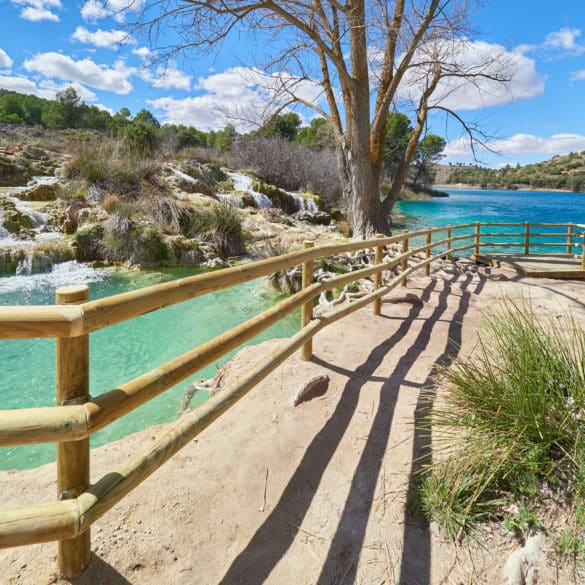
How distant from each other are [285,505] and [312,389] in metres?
1.13

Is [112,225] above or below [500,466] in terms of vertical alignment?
above

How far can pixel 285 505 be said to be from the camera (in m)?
2.22

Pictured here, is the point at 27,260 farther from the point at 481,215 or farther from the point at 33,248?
the point at 481,215

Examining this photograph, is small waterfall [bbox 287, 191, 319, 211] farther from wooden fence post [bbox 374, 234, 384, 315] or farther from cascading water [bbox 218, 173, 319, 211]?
wooden fence post [bbox 374, 234, 384, 315]

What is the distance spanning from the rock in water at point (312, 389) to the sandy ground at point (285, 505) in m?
0.06

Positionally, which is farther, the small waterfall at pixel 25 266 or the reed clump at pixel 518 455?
the small waterfall at pixel 25 266

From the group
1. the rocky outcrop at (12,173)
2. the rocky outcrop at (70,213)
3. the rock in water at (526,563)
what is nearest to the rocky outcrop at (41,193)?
the rocky outcrop at (70,213)

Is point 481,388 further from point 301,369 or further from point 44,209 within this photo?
point 44,209

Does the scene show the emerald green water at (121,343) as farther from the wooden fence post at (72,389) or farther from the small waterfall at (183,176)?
the small waterfall at (183,176)

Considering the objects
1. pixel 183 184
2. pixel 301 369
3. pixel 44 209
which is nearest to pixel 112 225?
pixel 44 209

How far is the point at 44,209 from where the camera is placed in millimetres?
11734

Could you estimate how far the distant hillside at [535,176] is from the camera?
10488 cm

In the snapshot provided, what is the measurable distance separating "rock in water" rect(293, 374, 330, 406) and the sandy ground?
0.19ft

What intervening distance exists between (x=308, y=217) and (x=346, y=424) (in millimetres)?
15148
